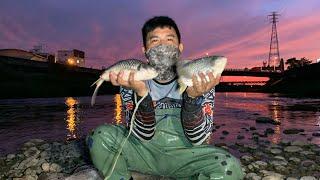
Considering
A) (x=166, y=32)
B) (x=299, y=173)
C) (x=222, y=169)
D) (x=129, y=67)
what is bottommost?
(x=299, y=173)

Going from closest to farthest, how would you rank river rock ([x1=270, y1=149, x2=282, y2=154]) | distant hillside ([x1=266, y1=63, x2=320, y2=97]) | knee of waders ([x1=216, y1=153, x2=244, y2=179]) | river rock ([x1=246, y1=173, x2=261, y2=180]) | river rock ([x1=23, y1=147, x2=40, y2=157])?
knee of waders ([x1=216, y1=153, x2=244, y2=179])
river rock ([x1=246, y1=173, x2=261, y2=180])
river rock ([x1=270, y1=149, x2=282, y2=154])
river rock ([x1=23, y1=147, x2=40, y2=157])
distant hillside ([x1=266, y1=63, x2=320, y2=97])

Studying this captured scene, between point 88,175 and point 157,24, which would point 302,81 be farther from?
point 157,24

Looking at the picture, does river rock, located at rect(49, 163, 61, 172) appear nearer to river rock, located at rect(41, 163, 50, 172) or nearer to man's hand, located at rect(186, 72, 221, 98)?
river rock, located at rect(41, 163, 50, 172)

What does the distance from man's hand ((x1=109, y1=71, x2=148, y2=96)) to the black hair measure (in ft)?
2.91

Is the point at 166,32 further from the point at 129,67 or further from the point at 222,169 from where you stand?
the point at 222,169

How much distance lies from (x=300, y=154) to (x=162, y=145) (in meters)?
7.54

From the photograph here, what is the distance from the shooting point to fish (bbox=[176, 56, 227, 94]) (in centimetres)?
458

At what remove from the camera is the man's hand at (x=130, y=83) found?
15.9ft

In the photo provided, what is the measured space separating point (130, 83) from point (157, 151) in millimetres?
→ 1262

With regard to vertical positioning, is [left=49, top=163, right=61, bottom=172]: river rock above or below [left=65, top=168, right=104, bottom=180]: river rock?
below

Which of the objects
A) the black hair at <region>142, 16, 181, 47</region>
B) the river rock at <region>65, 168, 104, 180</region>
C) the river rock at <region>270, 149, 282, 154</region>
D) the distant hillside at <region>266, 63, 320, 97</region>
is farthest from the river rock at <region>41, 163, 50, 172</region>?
the distant hillside at <region>266, 63, 320, 97</region>

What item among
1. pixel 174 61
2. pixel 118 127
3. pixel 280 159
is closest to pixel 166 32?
pixel 174 61

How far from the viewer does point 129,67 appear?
4746 millimetres

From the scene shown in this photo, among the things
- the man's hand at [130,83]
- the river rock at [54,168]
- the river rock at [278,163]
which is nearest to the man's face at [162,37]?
the man's hand at [130,83]
